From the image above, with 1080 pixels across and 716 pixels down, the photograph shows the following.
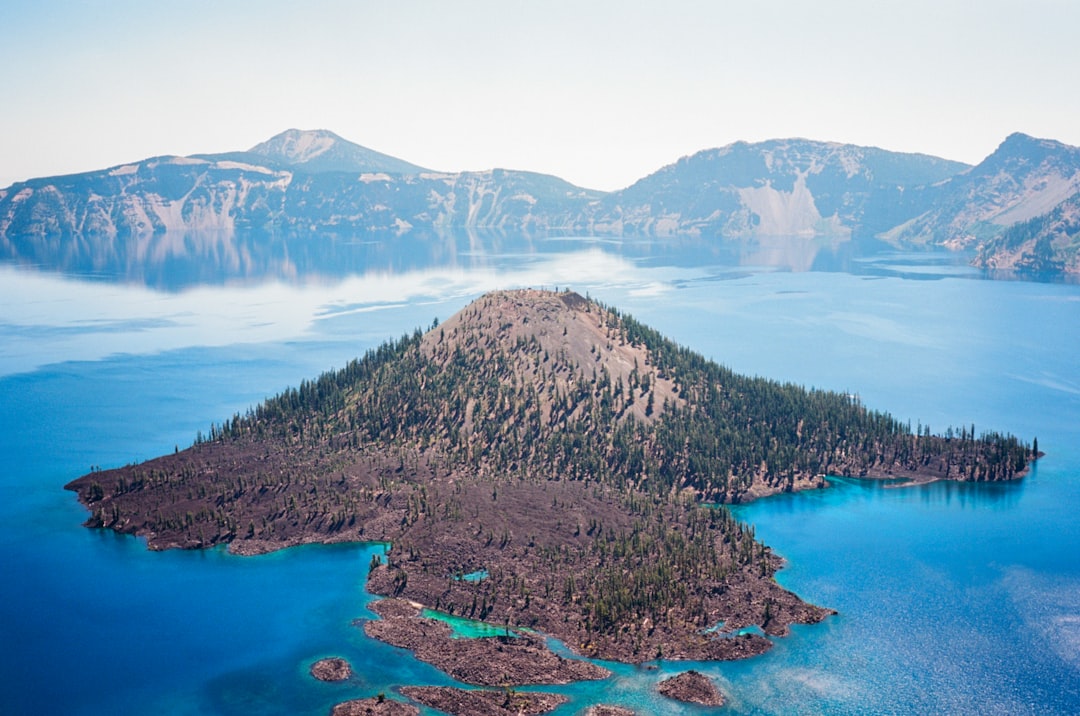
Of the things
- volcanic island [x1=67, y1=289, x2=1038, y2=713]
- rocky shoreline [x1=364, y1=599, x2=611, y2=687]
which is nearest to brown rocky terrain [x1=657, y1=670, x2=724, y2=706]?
volcanic island [x1=67, y1=289, x2=1038, y2=713]

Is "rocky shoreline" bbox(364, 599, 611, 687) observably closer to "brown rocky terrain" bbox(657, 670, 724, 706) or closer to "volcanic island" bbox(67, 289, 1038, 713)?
"volcanic island" bbox(67, 289, 1038, 713)

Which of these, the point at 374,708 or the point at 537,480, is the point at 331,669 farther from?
the point at 537,480

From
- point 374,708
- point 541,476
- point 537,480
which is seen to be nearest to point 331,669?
point 374,708

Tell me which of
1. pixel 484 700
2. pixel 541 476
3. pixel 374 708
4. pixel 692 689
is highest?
pixel 541 476

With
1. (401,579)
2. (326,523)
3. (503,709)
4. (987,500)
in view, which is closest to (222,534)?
(326,523)

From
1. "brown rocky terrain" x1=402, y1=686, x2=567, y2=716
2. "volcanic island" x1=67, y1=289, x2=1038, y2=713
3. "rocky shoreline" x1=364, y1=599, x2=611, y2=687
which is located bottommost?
"brown rocky terrain" x1=402, y1=686, x2=567, y2=716

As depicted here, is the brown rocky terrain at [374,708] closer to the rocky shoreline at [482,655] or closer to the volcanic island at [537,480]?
the volcanic island at [537,480]

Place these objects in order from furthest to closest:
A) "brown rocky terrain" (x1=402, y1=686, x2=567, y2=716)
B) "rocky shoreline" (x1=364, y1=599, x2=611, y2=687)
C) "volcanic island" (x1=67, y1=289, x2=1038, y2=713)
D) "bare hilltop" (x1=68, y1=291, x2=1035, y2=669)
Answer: "bare hilltop" (x1=68, y1=291, x2=1035, y2=669)
"volcanic island" (x1=67, y1=289, x2=1038, y2=713)
"rocky shoreline" (x1=364, y1=599, x2=611, y2=687)
"brown rocky terrain" (x1=402, y1=686, x2=567, y2=716)

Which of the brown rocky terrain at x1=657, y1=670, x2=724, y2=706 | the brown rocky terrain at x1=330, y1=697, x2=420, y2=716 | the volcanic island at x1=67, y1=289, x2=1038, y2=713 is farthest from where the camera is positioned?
the volcanic island at x1=67, y1=289, x2=1038, y2=713

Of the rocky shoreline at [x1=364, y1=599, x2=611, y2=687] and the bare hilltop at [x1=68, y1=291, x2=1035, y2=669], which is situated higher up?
the bare hilltop at [x1=68, y1=291, x2=1035, y2=669]

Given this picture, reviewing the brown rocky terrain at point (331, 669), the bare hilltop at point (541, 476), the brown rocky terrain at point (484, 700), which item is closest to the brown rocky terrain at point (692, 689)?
the bare hilltop at point (541, 476)
